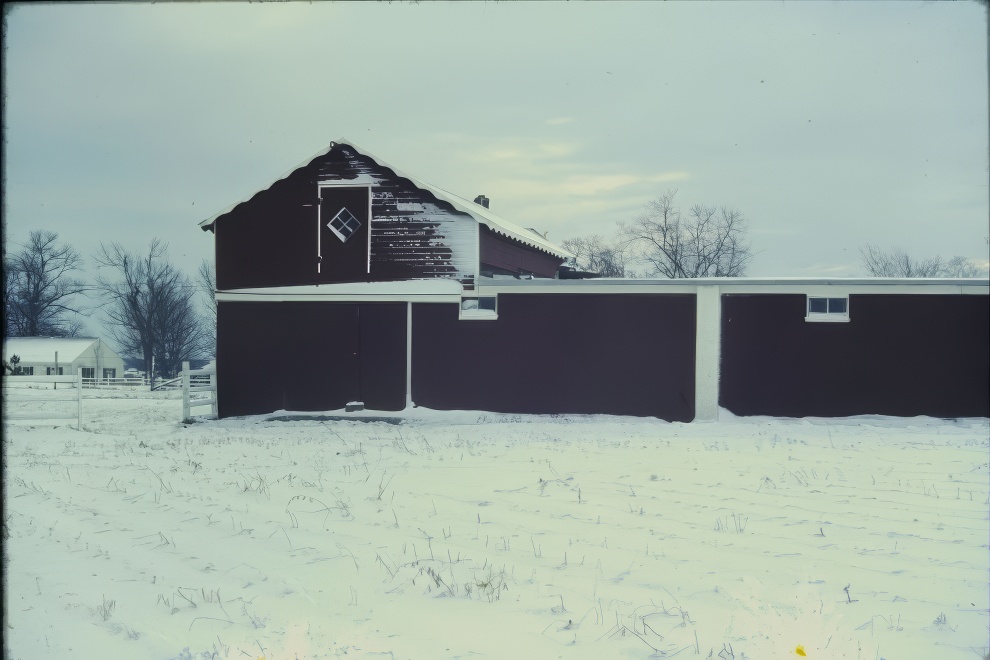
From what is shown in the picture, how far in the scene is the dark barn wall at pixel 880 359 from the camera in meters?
16.4

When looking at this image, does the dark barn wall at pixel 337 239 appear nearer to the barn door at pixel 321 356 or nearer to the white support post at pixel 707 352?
the barn door at pixel 321 356

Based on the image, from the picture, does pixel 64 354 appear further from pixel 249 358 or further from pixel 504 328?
pixel 504 328

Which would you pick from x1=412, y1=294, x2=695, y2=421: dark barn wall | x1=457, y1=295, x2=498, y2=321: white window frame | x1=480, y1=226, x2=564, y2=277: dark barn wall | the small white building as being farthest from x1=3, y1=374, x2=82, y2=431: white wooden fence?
the small white building

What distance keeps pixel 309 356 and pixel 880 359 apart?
12.7m

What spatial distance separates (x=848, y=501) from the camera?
839 cm

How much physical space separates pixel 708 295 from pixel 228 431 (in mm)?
10603

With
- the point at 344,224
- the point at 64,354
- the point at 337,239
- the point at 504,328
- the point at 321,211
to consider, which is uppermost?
the point at 321,211

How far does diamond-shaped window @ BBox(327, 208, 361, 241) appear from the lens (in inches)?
712

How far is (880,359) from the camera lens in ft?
53.9

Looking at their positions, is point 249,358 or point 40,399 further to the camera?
point 249,358

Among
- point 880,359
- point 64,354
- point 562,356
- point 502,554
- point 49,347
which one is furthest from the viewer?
point 64,354

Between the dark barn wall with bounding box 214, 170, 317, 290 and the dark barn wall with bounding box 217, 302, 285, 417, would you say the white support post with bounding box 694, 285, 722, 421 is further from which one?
the dark barn wall with bounding box 217, 302, 285, 417

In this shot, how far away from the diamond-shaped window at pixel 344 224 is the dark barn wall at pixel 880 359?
9.46m

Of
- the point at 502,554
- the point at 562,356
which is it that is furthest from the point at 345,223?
the point at 502,554
